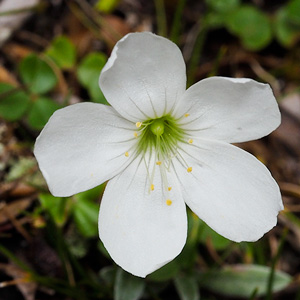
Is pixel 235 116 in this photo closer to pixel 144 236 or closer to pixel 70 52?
pixel 144 236

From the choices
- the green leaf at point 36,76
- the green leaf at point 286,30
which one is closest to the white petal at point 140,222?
the green leaf at point 36,76

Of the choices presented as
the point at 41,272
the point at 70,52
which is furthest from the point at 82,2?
the point at 41,272

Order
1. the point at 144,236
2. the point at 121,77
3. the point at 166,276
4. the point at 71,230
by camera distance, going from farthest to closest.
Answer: the point at 71,230 < the point at 166,276 < the point at 144,236 < the point at 121,77

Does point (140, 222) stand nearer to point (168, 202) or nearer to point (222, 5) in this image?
point (168, 202)

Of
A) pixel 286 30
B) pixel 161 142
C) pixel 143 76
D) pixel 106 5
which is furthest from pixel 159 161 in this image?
pixel 286 30

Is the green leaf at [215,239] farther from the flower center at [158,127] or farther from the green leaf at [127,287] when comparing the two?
the flower center at [158,127]

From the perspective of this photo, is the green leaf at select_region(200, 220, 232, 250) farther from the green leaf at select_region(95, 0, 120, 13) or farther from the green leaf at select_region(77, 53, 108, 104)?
the green leaf at select_region(95, 0, 120, 13)

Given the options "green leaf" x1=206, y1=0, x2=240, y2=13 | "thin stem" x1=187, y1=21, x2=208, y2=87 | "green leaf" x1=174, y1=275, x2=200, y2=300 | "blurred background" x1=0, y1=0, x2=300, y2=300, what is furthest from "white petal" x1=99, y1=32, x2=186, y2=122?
"green leaf" x1=206, y1=0, x2=240, y2=13
